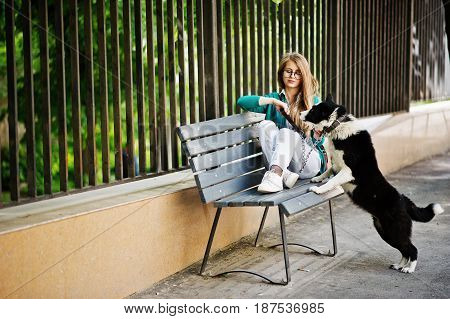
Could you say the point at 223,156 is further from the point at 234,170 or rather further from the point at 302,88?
the point at 302,88

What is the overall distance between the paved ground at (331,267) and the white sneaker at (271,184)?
2.00ft

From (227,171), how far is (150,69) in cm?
97

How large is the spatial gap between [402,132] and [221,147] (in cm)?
542

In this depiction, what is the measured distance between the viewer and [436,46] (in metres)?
12.9

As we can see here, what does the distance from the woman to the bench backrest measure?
11cm

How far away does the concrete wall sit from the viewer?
367cm

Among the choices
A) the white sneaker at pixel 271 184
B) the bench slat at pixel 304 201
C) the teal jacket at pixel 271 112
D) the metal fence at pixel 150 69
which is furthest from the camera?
the teal jacket at pixel 271 112

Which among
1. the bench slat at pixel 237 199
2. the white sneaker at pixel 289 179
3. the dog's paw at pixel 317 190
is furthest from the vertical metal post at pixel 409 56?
the bench slat at pixel 237 199

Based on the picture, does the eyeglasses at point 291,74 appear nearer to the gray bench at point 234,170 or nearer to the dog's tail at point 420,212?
the gray bench at point 234,170

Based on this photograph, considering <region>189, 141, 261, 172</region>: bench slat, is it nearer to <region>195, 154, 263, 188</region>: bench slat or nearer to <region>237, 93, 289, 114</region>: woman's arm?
<region>195, 154, 263, 188</region>: bench slat

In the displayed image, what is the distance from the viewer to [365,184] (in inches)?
197

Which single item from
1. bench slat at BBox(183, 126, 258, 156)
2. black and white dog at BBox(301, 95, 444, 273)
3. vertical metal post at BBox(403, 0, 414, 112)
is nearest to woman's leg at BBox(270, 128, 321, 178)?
black and white dog at BBox(301, 95, 444, 273)

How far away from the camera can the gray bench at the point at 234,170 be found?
4.68 meters

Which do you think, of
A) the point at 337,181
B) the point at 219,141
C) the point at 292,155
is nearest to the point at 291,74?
the point at 292,155
